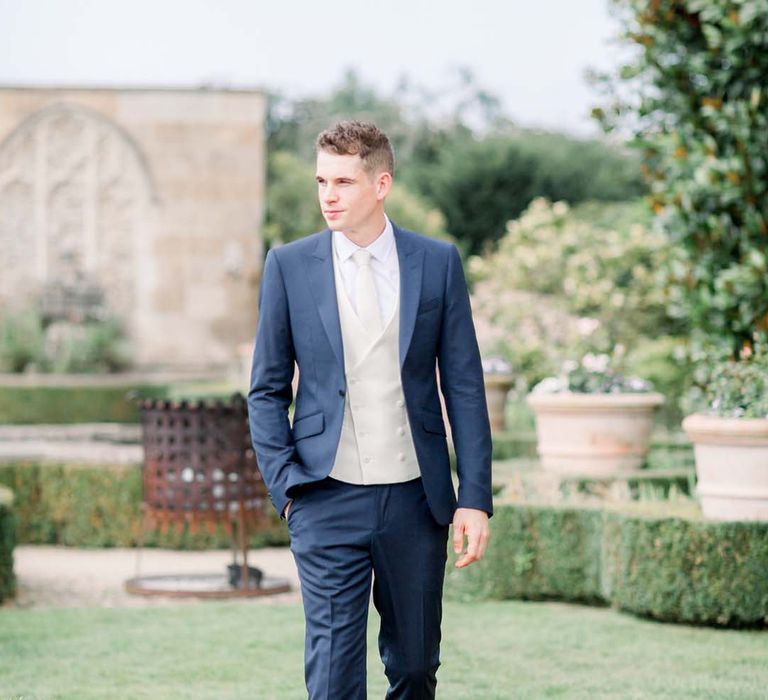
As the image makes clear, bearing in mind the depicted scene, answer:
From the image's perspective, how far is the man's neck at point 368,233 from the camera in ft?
10.5

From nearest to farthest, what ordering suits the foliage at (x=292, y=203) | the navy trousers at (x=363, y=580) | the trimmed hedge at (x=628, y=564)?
the navy trousers at (x=363, y=580) → the trimmed hedge at (x=628, y=564) → the foliage at (x=292, y=203)

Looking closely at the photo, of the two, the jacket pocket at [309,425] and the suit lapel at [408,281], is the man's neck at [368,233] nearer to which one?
the suit lapel at [408,281]

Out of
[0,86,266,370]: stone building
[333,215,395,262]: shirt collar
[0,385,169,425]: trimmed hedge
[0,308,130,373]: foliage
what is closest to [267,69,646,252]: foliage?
[0,86,266,370]: stone building

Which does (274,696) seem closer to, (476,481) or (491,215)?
(476,481)

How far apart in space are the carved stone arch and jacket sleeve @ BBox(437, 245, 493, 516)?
17.9 m

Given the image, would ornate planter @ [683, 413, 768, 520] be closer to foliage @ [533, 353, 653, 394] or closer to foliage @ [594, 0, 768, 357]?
foliage @ [594, 0, 768, 357]

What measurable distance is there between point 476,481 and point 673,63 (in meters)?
5.32

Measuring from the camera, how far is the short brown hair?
121 inches

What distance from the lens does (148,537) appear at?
9125 millimetres

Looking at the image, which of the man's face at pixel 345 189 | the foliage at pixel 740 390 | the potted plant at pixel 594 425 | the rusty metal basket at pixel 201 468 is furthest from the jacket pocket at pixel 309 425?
the potted plant at pixel 594 425

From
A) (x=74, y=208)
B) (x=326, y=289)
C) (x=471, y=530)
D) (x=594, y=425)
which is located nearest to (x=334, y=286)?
(x=326, y=289)

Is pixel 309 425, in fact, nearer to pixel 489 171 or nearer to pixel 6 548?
pixel 6 548

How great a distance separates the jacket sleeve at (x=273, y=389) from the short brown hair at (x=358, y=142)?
0.30m

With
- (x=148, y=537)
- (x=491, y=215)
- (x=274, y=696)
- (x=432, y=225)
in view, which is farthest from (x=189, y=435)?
(x=491, y=215)
